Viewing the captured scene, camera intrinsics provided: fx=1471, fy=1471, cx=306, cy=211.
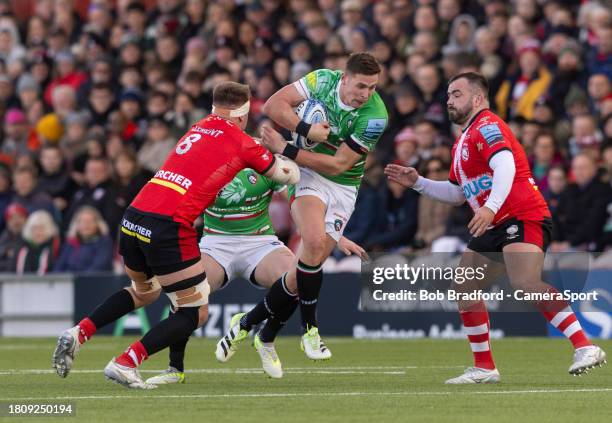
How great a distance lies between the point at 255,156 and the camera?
10984 mm

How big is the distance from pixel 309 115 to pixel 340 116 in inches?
10.2

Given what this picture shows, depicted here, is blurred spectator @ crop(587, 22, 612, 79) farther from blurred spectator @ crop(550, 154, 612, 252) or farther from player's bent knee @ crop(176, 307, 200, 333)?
player's bent knee @ crop(176, 307, 200, 333)

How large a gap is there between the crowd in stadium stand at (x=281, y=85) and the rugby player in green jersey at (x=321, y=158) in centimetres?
588

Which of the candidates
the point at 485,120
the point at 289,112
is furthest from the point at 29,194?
the point at 485,120

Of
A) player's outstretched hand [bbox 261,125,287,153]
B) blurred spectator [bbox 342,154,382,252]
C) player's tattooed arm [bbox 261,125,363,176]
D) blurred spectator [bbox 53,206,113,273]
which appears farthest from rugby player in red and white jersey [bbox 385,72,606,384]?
blurred spectator [bbox 53,206,113,273]

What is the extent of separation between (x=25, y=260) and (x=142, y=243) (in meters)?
10.4

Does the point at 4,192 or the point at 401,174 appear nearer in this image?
the point at 401,174

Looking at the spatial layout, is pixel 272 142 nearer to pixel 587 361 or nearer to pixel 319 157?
pixel 319 157

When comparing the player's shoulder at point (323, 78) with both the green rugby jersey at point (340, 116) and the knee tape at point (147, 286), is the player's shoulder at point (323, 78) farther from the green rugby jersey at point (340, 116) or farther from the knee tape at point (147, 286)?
the knee tape at point (147, 286)

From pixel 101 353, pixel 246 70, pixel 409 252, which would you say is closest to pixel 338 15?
pixel 246 70

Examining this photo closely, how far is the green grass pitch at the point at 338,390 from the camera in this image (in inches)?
357

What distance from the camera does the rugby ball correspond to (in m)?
12.2

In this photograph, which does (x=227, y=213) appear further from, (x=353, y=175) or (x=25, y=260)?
(x=25, y=260)

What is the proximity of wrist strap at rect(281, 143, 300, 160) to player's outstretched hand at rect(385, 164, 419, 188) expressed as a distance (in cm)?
75
